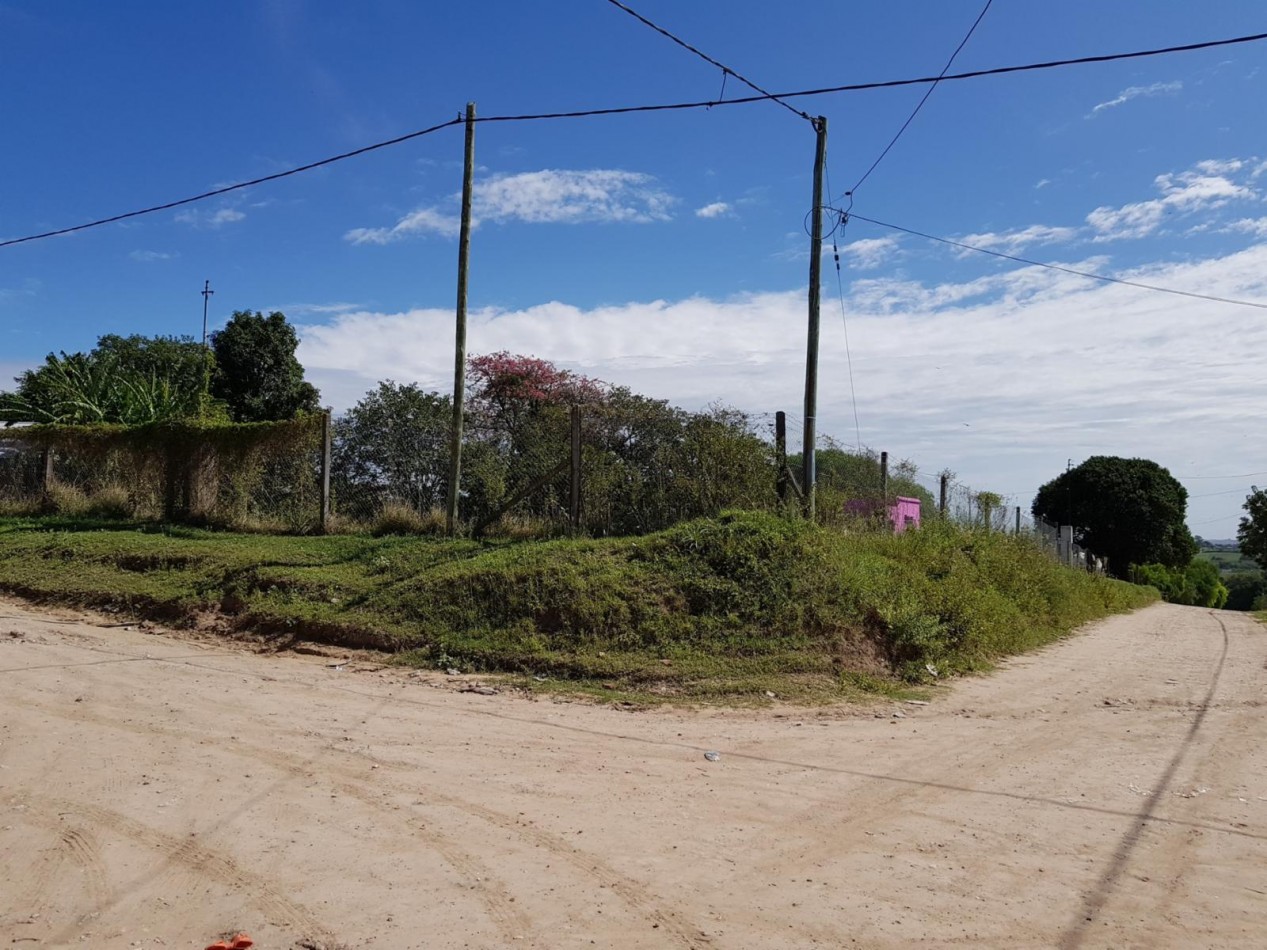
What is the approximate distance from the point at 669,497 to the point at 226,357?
20799 millimetres

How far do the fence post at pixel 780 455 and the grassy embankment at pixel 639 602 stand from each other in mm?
1316

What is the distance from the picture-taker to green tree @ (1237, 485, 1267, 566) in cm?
3781

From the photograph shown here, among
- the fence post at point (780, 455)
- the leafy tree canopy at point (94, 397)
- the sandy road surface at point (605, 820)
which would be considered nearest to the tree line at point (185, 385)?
the leafy tree canopy at point (94, 397)

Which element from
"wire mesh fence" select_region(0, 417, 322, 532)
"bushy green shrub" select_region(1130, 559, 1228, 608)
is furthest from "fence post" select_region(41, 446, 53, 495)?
"bushy green shrub" select_region(1130, 559, 1228, 608)

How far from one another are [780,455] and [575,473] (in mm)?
2822

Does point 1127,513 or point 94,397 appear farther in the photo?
point 1127,513

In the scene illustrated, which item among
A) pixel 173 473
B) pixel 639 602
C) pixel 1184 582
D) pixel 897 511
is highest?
pixel 173 473

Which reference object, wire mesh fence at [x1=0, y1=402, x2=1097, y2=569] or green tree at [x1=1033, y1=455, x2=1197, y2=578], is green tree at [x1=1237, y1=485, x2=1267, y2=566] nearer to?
green tree at [x1=1033, y1=455, x2=1197, y2=578]

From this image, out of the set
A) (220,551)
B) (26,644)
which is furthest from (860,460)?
(26,644)

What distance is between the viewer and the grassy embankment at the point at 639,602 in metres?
8.79

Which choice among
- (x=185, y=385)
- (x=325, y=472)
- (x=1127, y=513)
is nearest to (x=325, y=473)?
(x=325, y=472)

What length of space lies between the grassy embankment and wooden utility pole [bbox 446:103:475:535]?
0.96 m

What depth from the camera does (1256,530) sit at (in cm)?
3822

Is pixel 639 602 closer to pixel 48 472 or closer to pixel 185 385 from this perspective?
pixel 48 472
